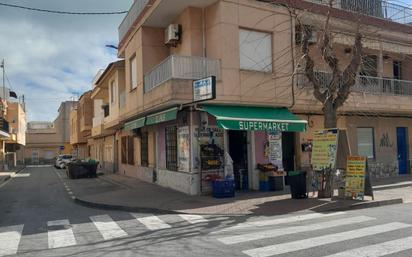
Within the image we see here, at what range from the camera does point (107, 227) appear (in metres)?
10.2

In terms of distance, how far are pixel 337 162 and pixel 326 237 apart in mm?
5925

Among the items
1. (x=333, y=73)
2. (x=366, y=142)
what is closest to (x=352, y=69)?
(x=333, y=73)

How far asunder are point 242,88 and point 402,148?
1166cm

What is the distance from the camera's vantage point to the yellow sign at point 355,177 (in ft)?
41.4

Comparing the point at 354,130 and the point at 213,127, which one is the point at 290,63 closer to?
the point at 213,127

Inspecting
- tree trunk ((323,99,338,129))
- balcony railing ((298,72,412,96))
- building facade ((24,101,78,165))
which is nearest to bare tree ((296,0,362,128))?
tree trunk ((323,99,338,129))

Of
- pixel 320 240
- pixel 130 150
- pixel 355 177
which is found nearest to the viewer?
pixel 320 240

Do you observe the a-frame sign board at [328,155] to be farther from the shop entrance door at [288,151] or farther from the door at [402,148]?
the door at [402,148]

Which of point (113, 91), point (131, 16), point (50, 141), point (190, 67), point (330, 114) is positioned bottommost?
point (330, 114)

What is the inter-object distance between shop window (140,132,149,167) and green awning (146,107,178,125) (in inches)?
152

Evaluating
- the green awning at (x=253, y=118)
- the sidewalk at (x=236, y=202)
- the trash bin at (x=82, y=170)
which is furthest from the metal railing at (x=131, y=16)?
the trash bin at (x=82, y=170)

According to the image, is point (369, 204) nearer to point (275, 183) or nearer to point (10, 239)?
point (275, 183)

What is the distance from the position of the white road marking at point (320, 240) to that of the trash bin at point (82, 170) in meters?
21.7

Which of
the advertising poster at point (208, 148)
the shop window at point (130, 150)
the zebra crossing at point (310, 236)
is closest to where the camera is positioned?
the zebra crossing at point (310, 236)
